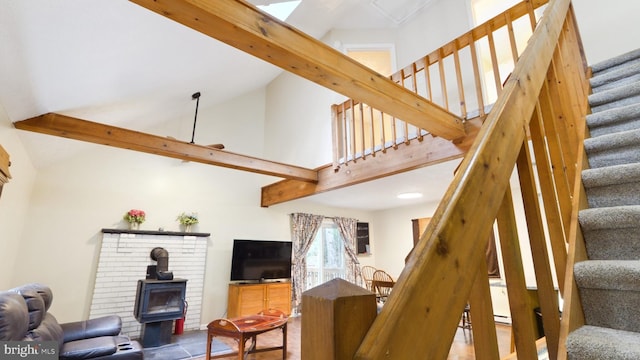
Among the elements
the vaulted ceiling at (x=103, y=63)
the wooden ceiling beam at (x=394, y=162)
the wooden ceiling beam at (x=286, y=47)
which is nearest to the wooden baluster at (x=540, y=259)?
the wooden ceiling beam at (x=286, y=47)

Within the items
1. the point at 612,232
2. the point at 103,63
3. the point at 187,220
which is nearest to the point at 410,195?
the point at 187,220

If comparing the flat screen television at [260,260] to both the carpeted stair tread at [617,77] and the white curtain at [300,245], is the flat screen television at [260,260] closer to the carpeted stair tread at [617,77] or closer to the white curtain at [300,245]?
the white curtain at [300,245]

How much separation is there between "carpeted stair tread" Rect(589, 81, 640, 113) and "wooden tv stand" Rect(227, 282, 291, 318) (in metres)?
4.92

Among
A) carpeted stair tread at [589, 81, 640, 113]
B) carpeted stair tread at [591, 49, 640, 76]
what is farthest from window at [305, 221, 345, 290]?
carpeted stair tread at [589, 81, 640, 113]

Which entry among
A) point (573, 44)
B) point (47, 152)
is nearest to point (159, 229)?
point (47, 152)

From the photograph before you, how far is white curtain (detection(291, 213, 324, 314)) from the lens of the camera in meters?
6.14

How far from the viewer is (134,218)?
475 centimetres

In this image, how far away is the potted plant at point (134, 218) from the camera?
4.75 meters

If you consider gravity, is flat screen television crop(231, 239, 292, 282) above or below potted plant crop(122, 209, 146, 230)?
below

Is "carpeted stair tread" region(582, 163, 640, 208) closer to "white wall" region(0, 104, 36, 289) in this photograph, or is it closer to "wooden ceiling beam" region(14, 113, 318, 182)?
"wooden ceiling beam" region(14, 113, 318, 182)

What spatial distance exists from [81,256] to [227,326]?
266cm

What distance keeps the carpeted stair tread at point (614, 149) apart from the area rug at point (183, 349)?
415cm

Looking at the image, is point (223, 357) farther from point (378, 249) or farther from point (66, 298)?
point (378, 249)

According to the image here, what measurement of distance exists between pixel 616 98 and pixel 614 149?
2.40 ft
